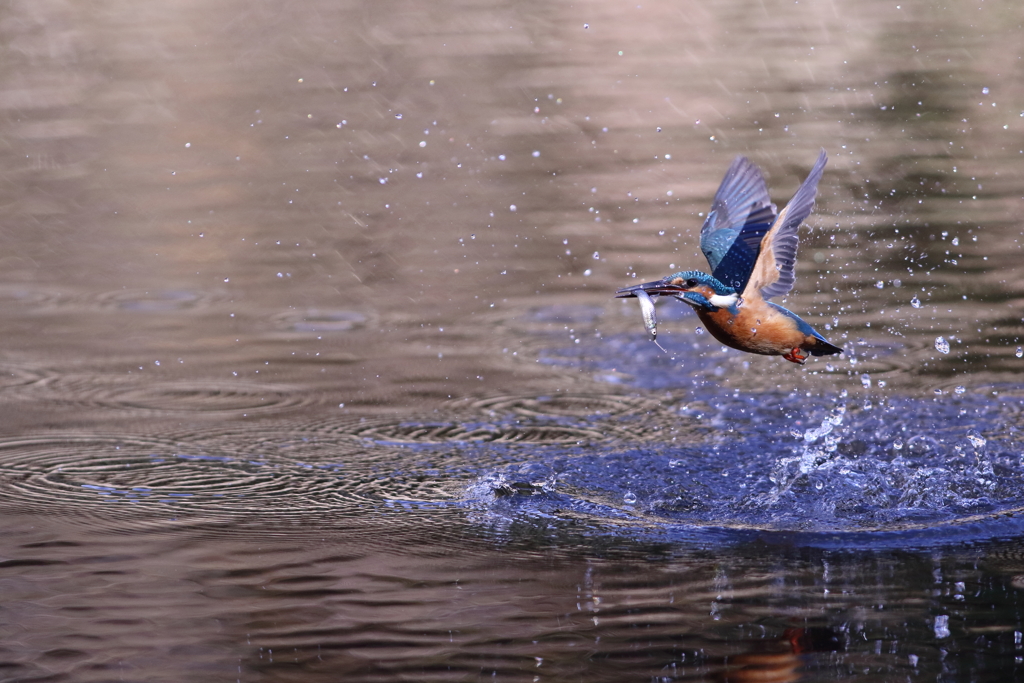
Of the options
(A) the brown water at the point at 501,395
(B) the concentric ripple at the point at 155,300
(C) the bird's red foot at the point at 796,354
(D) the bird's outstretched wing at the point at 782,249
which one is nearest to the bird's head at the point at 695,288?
(D) the bird's outstretched wing at the point at 782,249

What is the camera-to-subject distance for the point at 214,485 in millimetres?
5008

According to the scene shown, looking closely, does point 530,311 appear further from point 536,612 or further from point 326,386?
point 536,612

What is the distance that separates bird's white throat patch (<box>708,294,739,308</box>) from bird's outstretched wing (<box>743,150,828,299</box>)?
74 millimetres

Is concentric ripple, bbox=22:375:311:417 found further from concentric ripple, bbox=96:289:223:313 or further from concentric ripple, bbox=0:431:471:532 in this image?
concentric ripple, bbox=96:289:223:313

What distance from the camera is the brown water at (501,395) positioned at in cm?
382

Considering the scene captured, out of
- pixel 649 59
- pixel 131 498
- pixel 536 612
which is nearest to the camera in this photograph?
pixel 536 612

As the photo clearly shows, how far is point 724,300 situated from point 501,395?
1816 millimetres

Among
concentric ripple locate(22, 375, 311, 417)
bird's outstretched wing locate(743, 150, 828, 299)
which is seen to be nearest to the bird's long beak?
bird's outstretched wing locate(743, 150, 828, 299)

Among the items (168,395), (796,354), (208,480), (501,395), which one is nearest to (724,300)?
(796,354)

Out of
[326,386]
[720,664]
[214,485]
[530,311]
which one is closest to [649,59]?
[530,311]

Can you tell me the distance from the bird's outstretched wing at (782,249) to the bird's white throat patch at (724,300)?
0.24 feet

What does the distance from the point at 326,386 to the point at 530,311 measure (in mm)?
1443

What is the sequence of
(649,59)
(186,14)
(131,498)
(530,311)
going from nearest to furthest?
1. (131,498)
2. (530,311)
3. (649,59)
4. (186,14)

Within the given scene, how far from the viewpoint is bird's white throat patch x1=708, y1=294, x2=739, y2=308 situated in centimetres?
431
